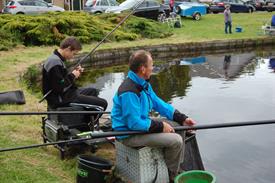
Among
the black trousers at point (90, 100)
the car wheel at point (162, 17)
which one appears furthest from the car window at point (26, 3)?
the black trousers at point (90, 100)

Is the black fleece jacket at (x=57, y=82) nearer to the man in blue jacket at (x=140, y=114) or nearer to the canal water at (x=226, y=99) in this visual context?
the man in blue jacket at (x=140, y=114)

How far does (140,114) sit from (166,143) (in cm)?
40

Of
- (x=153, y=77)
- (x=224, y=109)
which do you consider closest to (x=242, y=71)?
(x=153, y=77)

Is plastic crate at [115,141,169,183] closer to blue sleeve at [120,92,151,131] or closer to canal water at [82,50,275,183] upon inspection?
blue sleeve at [120,92,151,131]

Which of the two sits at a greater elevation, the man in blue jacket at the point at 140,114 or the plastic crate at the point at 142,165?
the man in blue jacket at the point at 140,114

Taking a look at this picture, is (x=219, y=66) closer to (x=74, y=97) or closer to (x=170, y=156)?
(x=74, y=97)

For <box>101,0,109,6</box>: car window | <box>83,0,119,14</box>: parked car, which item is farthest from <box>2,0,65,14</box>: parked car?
<box>101,0,109,6</box>: car window

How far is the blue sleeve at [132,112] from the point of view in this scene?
164 inches

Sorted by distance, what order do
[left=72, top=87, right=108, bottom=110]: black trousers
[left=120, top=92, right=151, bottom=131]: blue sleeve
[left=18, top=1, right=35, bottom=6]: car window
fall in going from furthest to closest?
[left=18, top=1, right=35, bottom=6]: car window < [left=72, top=87, right=108, bottom=110]: black trousers < [left=120, top=92, right=151, bottom=131]: blue sleeve

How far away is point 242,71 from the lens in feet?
48.4

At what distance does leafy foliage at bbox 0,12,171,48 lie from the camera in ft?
59.9

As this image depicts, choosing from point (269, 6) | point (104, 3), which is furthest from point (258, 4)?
point (104, 3)

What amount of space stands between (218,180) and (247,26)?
68.1 feet

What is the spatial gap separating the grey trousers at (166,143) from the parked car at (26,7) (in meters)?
25.7
